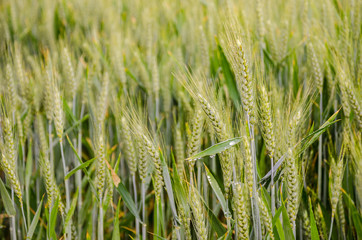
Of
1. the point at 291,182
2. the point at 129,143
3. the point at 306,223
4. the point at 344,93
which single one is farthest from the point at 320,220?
the point at 129,143

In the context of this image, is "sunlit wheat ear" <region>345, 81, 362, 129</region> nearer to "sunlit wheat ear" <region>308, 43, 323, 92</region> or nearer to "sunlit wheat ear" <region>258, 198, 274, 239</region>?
"sunlit wheat ear" <region>308, 43, 323, 92</region>

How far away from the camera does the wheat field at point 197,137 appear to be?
1.05 metres

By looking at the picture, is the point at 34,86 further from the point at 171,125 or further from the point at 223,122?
the point at 223,122

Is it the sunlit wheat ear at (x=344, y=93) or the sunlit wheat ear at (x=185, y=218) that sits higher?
the sunlit wheat ear at (x=344, y=93)

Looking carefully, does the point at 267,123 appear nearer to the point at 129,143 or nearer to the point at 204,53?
the point at 129,143

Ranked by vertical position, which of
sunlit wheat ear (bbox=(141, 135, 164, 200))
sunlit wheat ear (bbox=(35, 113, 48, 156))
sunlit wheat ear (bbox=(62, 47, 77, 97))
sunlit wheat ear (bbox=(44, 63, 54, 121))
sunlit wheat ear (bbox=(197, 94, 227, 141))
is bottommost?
sunlit wheat ear (bbox=(141, 135, 164, 200))

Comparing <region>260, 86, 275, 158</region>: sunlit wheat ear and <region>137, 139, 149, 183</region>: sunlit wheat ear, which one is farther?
<region>137, 139, 149, 183</region>: sunlit wheat ear

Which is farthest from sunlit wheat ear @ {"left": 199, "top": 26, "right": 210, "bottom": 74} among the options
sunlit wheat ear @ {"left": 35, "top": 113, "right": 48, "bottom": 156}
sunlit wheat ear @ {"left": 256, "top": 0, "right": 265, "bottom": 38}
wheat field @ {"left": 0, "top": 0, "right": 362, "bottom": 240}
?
sunlit wheat ear @ {"left": 35, "top": 113, "right": 48, "bottom": 156}

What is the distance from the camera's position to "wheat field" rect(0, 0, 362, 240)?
105cm

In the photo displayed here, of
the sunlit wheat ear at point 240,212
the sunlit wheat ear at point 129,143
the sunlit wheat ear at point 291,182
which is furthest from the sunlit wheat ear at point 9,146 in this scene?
the sunlit wheat ear at point 291,182

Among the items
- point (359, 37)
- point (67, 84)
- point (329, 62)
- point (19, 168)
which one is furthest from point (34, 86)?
point (359, 37)

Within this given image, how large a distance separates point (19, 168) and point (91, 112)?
382 mm

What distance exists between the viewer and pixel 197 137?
42.7 inches

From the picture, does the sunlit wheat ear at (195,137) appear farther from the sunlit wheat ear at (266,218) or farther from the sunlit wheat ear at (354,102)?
the sunlit wheat ear at (354,102)
